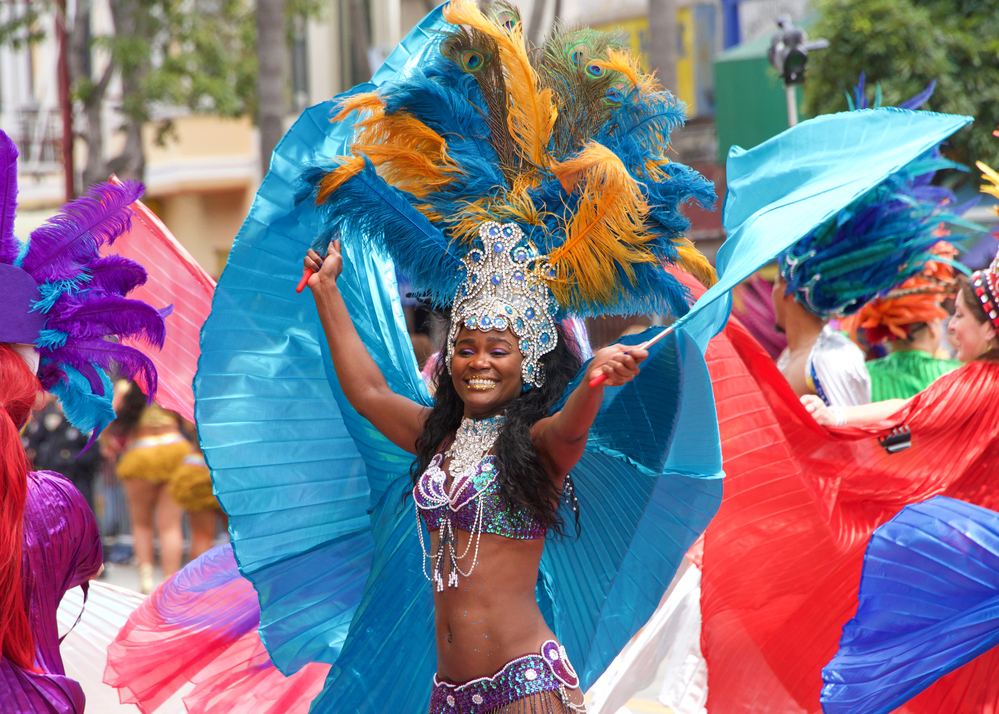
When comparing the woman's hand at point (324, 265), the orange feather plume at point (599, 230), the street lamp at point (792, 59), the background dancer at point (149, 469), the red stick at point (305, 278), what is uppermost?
the street lamp at point (792, 59)

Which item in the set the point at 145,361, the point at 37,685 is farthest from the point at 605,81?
the point at 37,685

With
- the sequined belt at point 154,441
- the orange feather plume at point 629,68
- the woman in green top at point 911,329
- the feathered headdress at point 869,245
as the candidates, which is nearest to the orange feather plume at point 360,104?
the orange feather plume at point 629,68

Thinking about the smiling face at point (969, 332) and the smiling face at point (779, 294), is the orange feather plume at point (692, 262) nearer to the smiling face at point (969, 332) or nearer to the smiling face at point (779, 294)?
the smiling face at point (969, 332)

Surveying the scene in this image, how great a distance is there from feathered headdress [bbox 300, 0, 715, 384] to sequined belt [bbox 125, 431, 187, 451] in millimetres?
5449

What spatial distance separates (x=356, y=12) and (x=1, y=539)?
520 inches

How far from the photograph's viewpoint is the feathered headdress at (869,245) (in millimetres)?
4590

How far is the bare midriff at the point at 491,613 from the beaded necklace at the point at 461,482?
0.06 ft

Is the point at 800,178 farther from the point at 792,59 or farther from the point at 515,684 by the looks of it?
the point at 792,59

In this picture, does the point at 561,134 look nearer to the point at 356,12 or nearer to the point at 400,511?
the point at 400,511

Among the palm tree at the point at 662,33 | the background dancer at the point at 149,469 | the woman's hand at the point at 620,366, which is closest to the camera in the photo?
the woman's hand at the point at 620,366

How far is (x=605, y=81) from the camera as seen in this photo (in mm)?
2812

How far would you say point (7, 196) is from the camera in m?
2.86

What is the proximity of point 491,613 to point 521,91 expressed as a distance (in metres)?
1.32

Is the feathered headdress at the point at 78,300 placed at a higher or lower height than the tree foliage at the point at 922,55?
lower
